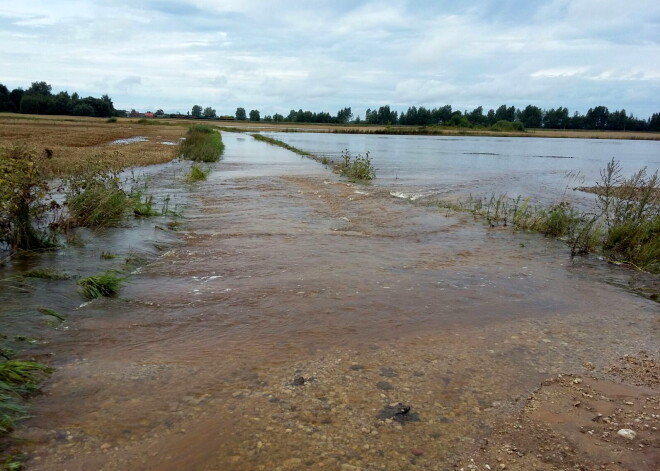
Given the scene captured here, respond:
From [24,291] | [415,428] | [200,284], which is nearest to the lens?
[415,428]

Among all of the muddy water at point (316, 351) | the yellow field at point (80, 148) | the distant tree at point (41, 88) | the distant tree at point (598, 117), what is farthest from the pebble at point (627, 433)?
the distant tree at point (598, 117)

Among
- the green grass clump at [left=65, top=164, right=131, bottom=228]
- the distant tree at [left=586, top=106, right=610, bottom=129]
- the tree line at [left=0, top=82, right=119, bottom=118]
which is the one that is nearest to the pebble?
the green grass clump at [left=65, top=164, right=131, bottom=228]

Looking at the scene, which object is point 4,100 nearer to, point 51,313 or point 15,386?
point 51,313

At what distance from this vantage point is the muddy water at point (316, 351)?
4.18 m

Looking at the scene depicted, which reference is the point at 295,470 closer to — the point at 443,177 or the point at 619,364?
the point at 619,364

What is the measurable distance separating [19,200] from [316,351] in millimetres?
6892

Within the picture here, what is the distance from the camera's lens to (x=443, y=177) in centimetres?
2897

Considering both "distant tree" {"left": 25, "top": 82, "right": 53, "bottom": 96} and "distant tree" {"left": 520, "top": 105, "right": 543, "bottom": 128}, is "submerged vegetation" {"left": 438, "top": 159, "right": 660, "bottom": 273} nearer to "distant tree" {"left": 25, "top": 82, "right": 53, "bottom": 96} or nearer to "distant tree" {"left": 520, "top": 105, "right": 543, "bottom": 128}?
"distant tree" {"left": 25, "top": 82, "right": 53, "bottom": 96}

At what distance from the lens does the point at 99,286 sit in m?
7.64

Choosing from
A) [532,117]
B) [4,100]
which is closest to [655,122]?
[532,117]

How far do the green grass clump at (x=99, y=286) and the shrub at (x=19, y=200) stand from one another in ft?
7.44

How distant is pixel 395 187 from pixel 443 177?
6796 mm

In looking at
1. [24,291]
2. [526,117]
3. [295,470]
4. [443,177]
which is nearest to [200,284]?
[24,291]

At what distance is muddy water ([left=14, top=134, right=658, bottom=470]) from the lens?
4176 mm
